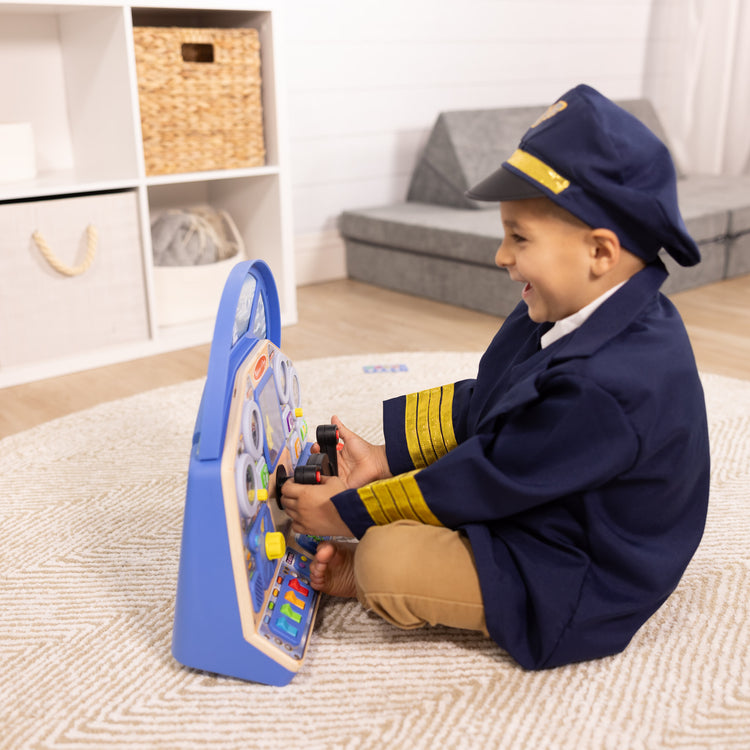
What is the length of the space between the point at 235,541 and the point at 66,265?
104 centimetres

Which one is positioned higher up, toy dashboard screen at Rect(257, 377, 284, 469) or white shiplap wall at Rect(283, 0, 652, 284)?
white shiplap wall at Rect(283, 0, 652, 284)

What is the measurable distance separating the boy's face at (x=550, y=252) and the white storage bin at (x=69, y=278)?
107 centimetres

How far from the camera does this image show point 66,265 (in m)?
1.61

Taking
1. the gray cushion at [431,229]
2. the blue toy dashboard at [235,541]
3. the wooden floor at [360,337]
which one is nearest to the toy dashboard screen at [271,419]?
the blue toy dashboard at [235,541]

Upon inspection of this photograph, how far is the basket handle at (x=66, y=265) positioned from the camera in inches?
61.3

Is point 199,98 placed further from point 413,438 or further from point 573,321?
point 573,321

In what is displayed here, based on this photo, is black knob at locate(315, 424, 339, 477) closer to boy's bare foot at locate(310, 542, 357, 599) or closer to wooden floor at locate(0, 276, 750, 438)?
boy's bare foot at locate(310, 542, 357, 599)

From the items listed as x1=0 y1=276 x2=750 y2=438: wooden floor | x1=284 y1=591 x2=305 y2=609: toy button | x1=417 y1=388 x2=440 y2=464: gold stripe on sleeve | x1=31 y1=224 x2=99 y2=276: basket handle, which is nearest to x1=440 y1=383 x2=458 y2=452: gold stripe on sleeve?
x1=417 y1=388 x2=440 y2=464: gold stripe on sleeve

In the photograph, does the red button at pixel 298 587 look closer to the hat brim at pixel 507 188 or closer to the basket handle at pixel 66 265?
the hat brim at pixel 507 188

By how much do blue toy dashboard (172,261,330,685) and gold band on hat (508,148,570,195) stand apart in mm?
270

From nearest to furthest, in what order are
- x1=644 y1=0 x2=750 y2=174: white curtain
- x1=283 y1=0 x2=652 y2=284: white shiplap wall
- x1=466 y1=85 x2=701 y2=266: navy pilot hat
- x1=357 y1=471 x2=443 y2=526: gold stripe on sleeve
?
1. x1=466 y1=85 x2=701 y2=266: navy pilot hat
2. x1=357 y1=471 x2=443 y2=526: gold stripe on sleeve
3. x1=283 y1=0 x2=652 y2=284: white shiplap wall
4. x1=644 y1=0 x2=750 y2=174: white curtain

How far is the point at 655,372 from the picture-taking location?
73cm

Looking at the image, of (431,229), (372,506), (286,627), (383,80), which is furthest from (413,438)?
(383,80)

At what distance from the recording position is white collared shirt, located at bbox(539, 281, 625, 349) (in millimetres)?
764
